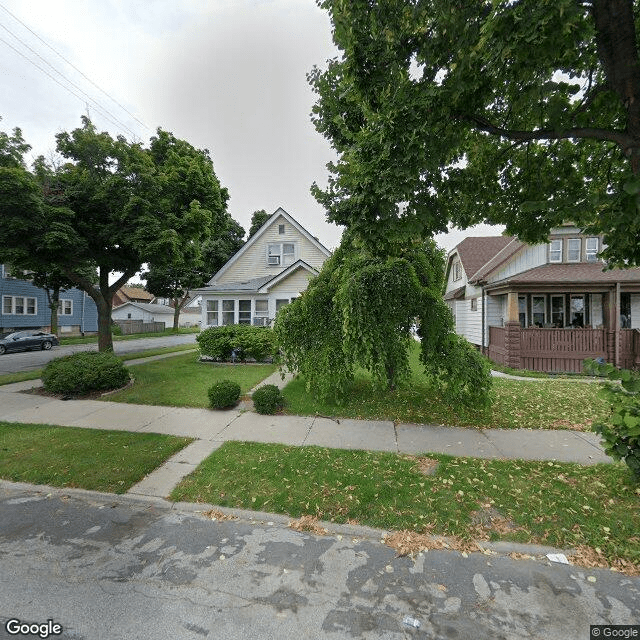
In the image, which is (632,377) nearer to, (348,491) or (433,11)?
(348,491)

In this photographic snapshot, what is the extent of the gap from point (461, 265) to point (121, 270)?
17.3 meters

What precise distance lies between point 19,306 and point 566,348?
37.2 metres

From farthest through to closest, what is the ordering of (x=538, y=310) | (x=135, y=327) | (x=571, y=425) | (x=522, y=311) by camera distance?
(x=135, y=327)
(x=522, y=311)
(x=538, y=310)
(x=571, y=425)

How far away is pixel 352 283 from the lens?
245 inches

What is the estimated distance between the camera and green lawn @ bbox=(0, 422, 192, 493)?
4.22m

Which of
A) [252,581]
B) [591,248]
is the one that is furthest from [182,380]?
[591,248]

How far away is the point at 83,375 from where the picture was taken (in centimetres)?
822

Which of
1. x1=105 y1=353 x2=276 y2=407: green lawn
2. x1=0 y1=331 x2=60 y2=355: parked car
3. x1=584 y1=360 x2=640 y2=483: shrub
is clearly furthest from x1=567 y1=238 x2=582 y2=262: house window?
x1=0 y1=331 x2=60 y2=355: parked car

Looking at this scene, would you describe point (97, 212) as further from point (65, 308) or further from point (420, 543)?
point (65, 308)

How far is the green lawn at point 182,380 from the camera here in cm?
793

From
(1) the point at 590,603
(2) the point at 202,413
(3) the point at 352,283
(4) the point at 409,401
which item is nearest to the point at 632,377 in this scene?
(1) the point at 590,603

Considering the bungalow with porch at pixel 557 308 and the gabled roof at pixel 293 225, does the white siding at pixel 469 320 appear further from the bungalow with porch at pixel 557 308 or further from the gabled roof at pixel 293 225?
the gabled roof at pixel 293 225

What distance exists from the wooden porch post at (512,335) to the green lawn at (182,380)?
8779 millimetres

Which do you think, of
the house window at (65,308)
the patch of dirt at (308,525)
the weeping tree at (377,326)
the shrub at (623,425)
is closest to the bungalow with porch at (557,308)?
the weeping tree at (377,326)
